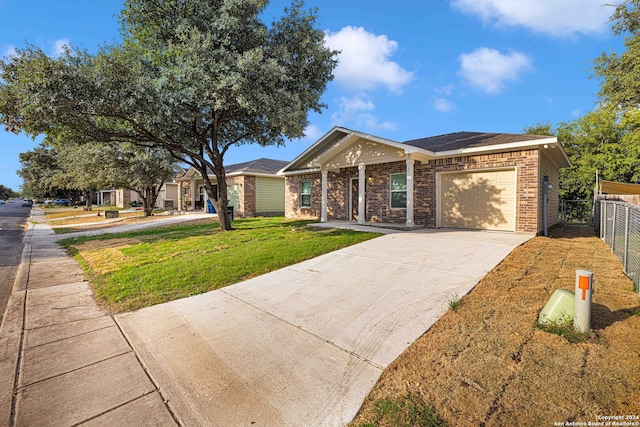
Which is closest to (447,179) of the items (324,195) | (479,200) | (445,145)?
(479,200)

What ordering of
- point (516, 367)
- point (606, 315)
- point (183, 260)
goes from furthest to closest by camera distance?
point (183, 260), point (606, 315), point (516, 367)

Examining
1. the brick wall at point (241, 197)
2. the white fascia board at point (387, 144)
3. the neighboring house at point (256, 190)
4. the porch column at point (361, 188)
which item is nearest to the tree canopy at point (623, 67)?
the white fascia board at point (387, 144)

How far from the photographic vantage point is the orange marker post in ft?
9.57

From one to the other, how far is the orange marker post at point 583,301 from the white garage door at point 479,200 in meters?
7.44

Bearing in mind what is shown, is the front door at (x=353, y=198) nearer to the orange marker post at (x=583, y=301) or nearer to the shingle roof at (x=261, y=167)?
the shingle roof at (x=261, y=167)

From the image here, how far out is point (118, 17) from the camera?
941cm

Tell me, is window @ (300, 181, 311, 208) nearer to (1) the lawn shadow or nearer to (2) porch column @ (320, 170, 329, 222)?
(2) porch column @ (320, 170, 329, 222)

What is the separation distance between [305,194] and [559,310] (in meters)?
13.6

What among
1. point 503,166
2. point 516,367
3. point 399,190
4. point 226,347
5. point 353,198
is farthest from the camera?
point 353,198

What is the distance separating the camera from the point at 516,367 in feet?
8.30

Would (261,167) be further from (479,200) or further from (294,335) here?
(294,335)

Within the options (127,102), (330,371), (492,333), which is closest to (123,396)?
(330,371)

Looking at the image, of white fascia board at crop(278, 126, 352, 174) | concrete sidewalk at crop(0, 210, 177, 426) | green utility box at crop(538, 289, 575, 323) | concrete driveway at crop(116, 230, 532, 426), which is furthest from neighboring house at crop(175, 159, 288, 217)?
green utility box at crop(538, 289, 575, 323)

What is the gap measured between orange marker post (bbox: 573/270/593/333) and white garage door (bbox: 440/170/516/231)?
744cm
